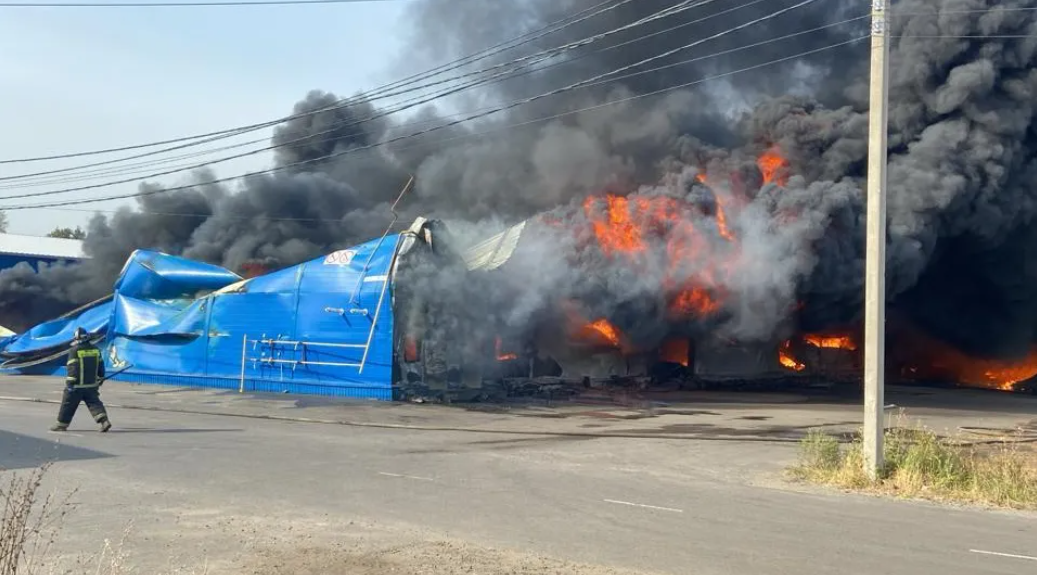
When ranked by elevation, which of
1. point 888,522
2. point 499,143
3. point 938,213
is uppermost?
point 499,143

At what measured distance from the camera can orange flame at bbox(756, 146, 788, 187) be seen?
91.1ft

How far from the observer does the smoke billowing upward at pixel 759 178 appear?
24781mm

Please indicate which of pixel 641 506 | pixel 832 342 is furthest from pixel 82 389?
pixel 832 342

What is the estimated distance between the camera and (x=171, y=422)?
1551 cm

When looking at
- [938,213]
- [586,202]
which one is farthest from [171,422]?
[938,213]

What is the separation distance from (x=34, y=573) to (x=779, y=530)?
590 cm

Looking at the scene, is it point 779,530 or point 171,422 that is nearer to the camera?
point 779,530

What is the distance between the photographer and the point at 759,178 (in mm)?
27656

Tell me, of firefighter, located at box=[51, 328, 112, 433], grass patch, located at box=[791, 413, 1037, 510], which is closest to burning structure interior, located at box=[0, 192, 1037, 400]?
firefighter, located at box=[51, 328, 112, 433]

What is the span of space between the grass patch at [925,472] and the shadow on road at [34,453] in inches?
354

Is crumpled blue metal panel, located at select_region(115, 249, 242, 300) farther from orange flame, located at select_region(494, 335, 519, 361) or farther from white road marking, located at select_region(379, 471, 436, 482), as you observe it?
white road marking, located at select_region(379, 471, 436, 482)

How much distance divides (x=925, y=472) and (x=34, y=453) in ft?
35.5

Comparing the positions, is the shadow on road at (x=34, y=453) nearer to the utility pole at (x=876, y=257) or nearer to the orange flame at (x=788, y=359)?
the utility pole at (x=876, y=257)

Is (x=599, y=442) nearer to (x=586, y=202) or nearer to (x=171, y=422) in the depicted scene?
(x=171, y=422)
